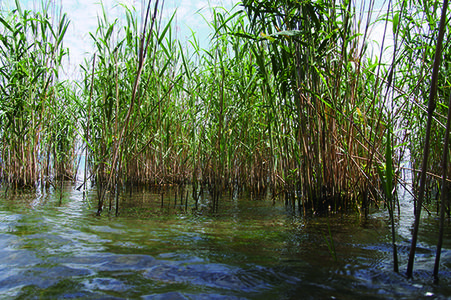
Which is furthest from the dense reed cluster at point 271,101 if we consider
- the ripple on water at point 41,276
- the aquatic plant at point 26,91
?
the ripple on water at point 41,276

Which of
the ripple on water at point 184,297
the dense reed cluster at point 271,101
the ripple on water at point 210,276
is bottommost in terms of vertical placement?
the ripple on water at point 184,297

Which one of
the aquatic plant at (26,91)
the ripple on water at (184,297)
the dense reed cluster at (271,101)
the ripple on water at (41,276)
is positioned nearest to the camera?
the ripple on water at (184,297)

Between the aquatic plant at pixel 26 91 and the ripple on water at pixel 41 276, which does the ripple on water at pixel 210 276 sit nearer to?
the ripple on water at pixel 41 276

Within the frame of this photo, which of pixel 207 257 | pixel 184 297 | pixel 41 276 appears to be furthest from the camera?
pixel 207 257

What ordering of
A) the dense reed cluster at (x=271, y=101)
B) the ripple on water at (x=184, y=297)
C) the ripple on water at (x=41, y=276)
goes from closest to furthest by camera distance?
the ripple on water at (x=184, y=297)
the ripple on water at (x=41, y=276)
the dense reed cluster at (x=271, y=101)

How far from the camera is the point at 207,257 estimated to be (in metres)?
1.91

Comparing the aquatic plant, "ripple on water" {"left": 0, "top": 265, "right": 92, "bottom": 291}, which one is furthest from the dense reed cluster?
"ripple on water" {"left": 0, "top": 265, "right": 92, "bottom": 291}

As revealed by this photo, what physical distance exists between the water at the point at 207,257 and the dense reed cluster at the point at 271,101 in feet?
1.37

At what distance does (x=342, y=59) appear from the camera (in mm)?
2900

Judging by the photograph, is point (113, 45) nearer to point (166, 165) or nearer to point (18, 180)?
point (166, 165)

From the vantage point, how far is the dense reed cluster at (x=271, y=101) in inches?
111

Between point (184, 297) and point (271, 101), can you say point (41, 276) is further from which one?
point (271, 101)

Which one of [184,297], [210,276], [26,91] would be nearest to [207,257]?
[210,276]

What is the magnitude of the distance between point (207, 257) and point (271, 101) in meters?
1.54
